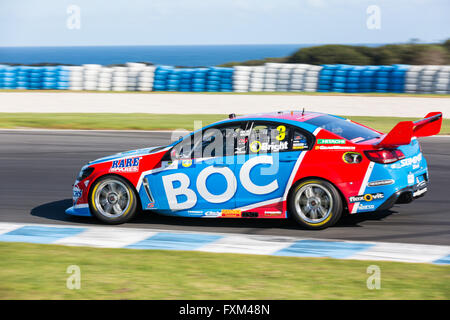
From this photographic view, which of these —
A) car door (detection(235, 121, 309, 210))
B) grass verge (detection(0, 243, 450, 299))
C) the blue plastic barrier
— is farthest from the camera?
the blue plastic barrier

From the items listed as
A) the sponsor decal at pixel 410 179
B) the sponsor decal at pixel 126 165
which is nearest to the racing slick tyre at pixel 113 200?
the sponsor decal at pixel 126 165

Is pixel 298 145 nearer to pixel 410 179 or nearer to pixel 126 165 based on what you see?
pixel 410 179

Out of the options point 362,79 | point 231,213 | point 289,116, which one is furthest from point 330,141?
point 362,79

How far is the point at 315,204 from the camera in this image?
7.43 meters

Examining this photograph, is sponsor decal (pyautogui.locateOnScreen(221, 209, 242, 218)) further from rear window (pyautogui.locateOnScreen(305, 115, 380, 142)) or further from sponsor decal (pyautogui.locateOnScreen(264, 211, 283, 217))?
rear window (pyautogui.locateOnScreen(305, 115, 380, 142))

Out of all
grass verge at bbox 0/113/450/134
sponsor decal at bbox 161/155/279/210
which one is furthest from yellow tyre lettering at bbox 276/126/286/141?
grass verge at bbox 0/113/450/134

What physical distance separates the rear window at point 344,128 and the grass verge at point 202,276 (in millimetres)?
1812

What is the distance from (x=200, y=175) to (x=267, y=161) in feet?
2.80

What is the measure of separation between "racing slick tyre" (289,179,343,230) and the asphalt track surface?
0.50 ft

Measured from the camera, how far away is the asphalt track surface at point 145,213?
7.55 meters

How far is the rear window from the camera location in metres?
7.53

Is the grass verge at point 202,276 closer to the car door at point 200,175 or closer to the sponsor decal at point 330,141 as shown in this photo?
the car door at point 200,175
